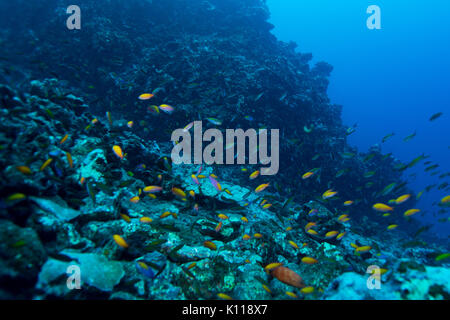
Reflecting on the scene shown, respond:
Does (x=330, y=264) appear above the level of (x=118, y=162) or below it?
below

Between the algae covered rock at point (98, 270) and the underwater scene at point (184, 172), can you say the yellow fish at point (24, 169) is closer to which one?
the underwater scene at point (184, 172)

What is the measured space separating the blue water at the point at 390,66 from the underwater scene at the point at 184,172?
75.4m

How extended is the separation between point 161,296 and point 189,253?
91cm

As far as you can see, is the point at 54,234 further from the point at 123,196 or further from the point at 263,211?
the point at 263,211

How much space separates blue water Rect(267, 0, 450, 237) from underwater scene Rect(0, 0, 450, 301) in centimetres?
7544

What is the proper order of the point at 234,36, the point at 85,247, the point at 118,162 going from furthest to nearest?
the point at 234,36 < the point at 118,162 < the point at 85,247

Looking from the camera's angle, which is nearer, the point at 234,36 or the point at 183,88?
the point at 183,88

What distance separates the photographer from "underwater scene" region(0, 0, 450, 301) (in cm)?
346

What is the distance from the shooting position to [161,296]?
3.46 metres

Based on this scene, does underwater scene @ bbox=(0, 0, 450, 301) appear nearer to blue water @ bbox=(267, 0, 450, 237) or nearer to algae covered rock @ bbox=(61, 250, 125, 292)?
algae covered rock @ bbox=(61, 250, 125, 292)

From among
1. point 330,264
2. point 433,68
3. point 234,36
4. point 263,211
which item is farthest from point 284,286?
point 433,68

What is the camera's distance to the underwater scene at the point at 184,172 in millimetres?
3461

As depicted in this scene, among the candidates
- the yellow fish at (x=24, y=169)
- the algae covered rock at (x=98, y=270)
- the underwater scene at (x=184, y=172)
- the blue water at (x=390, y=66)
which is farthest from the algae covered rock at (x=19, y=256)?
the blue water at (x=390, y=66)

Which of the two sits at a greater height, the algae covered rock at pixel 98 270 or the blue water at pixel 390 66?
the blue water at pixel 390 66
